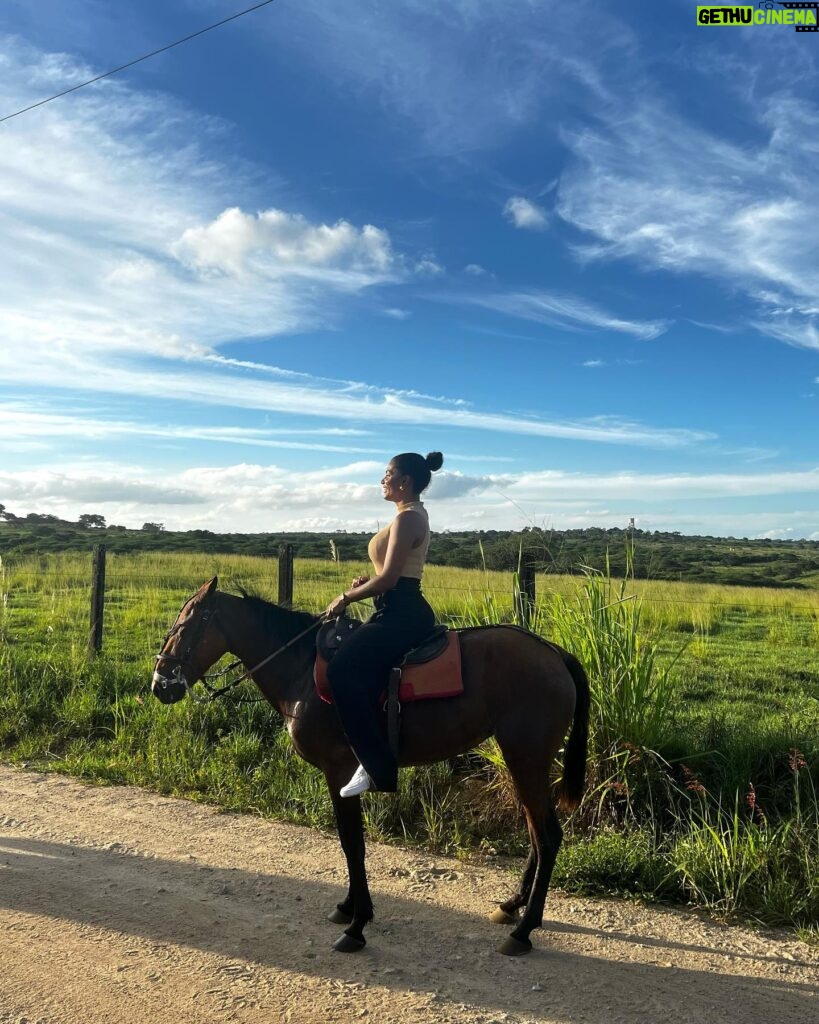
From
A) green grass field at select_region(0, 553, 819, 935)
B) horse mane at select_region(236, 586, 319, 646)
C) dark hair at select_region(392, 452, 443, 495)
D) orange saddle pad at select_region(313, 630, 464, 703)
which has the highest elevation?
dark hair at select_region(392, 452, 443, 495)

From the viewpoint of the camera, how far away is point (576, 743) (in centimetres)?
487

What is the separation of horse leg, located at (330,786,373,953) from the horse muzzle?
117cm

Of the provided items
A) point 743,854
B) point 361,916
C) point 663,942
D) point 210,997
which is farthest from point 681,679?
point 210,997

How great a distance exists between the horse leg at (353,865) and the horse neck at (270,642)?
76 centimetres

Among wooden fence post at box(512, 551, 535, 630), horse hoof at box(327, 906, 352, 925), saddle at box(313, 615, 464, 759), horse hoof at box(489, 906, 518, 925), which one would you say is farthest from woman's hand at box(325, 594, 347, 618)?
wooden fence post at box(512, 551, 535, 630)

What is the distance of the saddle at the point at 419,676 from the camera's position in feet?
14.7

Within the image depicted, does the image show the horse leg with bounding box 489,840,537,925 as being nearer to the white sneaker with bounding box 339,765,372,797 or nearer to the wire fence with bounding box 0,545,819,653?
the white sneaker with bounding box 339,765,372,797

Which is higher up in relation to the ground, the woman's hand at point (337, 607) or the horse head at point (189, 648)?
the woman's hand at point (337, 607)

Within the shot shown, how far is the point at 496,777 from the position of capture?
20.7 feet

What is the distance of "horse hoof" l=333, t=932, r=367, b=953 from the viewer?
4172 mm

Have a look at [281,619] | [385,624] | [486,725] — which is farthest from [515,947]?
[281,619]

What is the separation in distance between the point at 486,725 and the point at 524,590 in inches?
139

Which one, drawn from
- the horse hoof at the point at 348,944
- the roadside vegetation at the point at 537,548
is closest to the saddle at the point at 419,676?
the horse hoof at the point at 348,944

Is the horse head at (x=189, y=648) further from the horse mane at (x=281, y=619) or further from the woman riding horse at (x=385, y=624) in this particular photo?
the woman riding horse at (x=385, y=624)
